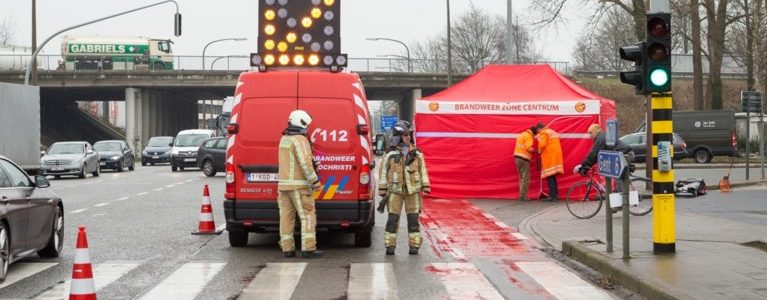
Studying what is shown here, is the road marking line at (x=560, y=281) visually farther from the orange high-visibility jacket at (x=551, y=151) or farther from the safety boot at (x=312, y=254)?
the orange high-visibility jacket at (x=551, y=151)

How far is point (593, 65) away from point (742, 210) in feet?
278

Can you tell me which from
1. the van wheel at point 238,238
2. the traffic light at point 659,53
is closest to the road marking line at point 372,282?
the van wheel at point 238,238

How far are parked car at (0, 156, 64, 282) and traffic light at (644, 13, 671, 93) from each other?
695 cm

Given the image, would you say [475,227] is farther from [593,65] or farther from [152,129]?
[593,65]

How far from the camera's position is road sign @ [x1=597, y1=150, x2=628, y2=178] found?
1009cm

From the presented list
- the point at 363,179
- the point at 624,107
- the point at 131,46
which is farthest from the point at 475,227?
the point at 624,107

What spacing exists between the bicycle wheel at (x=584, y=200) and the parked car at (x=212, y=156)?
18.1 meters

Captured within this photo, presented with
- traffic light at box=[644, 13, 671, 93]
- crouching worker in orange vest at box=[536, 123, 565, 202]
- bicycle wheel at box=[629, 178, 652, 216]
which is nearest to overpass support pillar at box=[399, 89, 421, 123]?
crouching worker in orange vest at box=[536, 123, 565, 202]

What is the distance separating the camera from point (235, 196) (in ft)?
36.6

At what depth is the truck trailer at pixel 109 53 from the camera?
5966cm

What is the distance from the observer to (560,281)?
9211 millimetres

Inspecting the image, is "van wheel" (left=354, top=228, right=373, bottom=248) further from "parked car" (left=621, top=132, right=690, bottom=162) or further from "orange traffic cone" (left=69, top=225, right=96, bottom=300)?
"parked car" (left=621, top=132, right=690, bottom=162)

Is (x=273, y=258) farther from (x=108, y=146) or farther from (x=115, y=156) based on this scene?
(x=108, y=146)

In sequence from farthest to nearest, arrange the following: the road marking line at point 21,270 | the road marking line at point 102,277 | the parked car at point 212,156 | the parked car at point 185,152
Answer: the parked car at point 185,152 → the parked car at point 212,156 → the road marking line at point 21,270 → the road marking line at point 102,277
